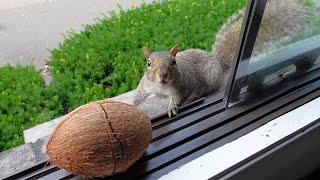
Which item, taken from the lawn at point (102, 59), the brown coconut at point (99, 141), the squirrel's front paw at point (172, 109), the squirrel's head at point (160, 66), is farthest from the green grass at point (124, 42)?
the brown coconut at point (99, 141)

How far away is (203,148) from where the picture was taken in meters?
0.77

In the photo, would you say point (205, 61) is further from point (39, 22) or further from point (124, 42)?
point (39, 22)

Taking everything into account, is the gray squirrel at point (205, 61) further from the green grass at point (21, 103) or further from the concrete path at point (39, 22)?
the concrete path at point (39, 22)

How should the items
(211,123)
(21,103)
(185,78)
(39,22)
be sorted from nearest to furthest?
(211,123), (185,78), (21,103), (39,22)

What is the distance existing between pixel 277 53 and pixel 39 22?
123cm

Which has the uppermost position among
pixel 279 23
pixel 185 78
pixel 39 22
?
pixel 39 22

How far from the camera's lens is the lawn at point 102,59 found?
1439 millimetres

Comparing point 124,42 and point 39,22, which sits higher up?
point 39,22

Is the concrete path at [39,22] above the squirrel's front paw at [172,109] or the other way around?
above

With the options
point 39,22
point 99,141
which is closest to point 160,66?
point 99,141

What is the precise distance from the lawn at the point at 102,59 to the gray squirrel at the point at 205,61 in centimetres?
29

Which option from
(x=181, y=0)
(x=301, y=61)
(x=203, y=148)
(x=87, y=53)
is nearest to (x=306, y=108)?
(x=301, y=61)

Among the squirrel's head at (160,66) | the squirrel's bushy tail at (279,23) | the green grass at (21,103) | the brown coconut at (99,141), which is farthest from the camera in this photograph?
the green grass at (21,103)

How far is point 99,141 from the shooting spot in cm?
66
